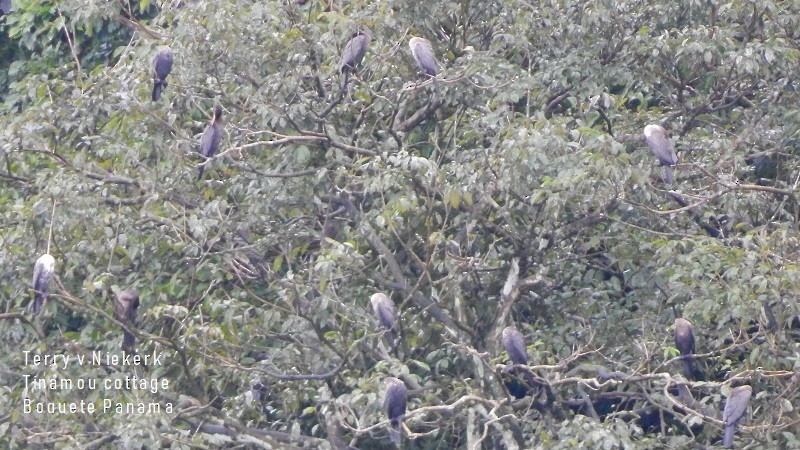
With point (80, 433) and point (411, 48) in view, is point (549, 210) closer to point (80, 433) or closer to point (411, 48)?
point (411, 48)

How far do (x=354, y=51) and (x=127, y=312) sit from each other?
1.33 metres

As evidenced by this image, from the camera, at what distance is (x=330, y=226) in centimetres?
505

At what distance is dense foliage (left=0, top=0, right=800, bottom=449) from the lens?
429cm

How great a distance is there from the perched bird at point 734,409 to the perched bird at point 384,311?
1204 millimetres

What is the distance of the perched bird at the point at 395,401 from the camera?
405cm

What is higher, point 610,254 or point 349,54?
point 349,54

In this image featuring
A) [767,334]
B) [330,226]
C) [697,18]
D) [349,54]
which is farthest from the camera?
[697,18]

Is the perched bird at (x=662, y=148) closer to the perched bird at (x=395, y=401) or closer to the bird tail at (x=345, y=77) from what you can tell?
the bird tail at (x=345, y=77)

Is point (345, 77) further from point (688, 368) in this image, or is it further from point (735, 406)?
point (735, 406)

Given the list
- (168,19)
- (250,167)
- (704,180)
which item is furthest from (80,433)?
(704,180)

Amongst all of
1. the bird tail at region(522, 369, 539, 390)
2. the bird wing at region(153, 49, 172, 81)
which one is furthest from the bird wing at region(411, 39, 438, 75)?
the bird tail at region(522, 369, 539, 390)

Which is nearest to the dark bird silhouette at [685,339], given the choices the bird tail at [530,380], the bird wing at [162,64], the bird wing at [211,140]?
the bird tail at [530,380]

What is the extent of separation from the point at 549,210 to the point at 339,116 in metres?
1.24

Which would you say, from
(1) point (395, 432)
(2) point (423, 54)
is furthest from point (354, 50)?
(1) point (395, 432)
